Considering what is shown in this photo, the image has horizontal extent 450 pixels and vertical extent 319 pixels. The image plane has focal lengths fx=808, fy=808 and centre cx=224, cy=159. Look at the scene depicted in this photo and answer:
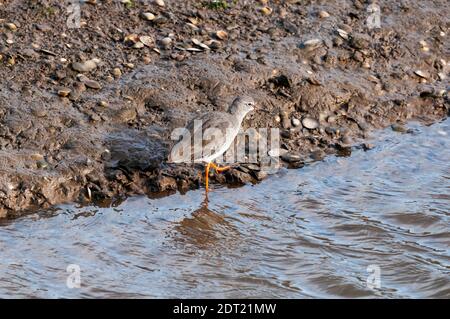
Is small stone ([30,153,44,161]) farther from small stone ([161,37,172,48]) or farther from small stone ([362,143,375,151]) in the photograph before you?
small stone ([362,143,375,151])

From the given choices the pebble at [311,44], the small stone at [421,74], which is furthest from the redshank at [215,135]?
the small stone at [421,74]

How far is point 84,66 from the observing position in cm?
920

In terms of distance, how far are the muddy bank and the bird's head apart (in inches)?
17.9

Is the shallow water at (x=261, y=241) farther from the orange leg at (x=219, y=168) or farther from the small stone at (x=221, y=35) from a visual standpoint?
the small stone at (x=221, y=35)

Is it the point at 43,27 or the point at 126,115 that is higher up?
the point at 43,27

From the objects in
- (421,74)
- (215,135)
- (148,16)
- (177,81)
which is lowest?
(215,135)

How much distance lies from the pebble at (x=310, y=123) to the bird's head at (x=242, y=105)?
30.3 inches

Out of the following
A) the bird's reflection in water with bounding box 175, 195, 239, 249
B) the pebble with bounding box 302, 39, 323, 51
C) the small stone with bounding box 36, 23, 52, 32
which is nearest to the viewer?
the bird's reflection in water with bounding box 175, 195, 239, 249

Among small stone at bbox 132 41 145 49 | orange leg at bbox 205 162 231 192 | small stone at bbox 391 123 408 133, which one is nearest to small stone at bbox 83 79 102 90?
small stone at bbox 132 41 145 49

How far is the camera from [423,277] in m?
7.19

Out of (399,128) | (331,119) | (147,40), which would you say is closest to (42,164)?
(147,40)

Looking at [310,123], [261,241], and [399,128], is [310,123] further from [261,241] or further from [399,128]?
[261,241]

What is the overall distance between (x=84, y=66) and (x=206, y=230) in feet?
8.74

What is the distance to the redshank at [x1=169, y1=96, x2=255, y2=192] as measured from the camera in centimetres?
805
